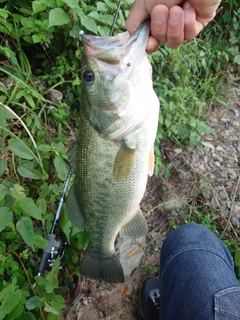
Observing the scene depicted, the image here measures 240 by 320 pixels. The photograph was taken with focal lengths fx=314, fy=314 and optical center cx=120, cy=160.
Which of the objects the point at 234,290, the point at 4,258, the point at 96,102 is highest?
the point at 96,102

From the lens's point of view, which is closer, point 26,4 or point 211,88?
point 26,4

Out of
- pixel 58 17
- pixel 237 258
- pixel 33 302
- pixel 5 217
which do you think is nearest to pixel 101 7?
pixel 58 17

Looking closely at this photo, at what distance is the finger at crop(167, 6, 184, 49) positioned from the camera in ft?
4.50

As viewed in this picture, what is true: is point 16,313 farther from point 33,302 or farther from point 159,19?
point 159,19

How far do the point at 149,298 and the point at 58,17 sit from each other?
2356 millimetres

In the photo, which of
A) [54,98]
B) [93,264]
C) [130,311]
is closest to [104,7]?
[54,98]

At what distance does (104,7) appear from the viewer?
2.38 meters

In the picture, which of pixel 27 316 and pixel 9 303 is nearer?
pixel 9 303

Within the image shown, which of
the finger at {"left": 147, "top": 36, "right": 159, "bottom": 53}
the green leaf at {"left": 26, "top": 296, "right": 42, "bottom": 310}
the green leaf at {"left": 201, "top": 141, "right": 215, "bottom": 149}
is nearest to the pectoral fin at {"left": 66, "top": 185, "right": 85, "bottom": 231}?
the green leaf at {"left": 26, "top": 296, "right": 42, "bottom": 310}

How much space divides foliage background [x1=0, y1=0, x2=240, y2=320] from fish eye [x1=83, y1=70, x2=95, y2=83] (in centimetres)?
50

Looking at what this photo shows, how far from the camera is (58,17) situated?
2158mm

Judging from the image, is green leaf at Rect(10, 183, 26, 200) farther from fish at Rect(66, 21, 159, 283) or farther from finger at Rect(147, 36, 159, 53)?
finger at Rect(147, 36, 159, 53)

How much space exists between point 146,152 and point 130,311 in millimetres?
1731

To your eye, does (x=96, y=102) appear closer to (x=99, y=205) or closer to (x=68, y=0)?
(x=99, y=205)
